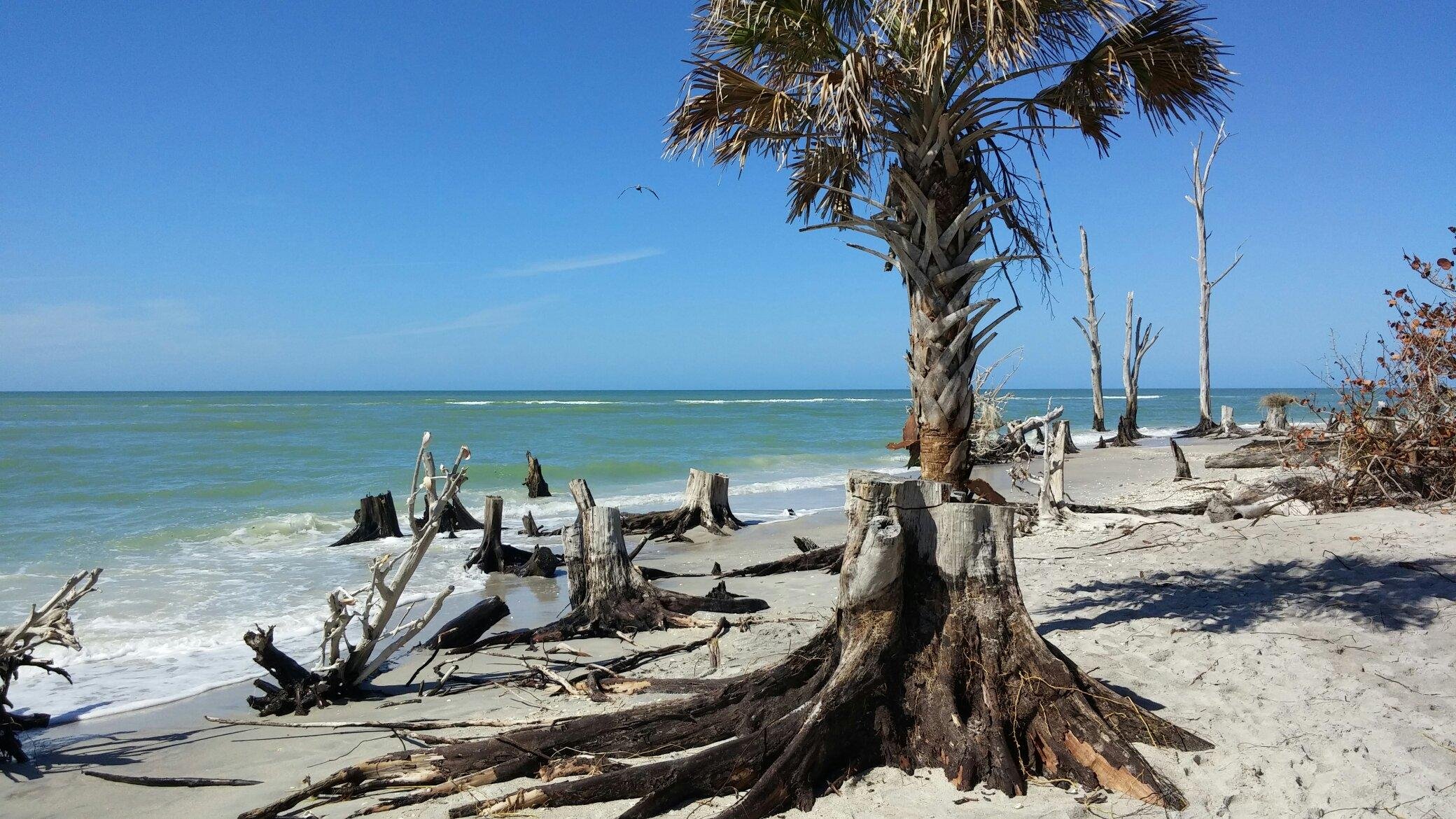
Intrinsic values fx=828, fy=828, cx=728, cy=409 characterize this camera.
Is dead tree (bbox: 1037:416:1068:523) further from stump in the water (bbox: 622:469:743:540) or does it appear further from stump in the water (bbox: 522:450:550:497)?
stump in the water (bbox: 522:450:550:497)

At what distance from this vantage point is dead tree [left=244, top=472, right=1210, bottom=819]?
3.28 m

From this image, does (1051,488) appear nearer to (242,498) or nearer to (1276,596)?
(1276,596)

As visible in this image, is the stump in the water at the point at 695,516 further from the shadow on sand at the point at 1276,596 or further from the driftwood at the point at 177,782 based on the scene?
the driftwood at the point at 177,782

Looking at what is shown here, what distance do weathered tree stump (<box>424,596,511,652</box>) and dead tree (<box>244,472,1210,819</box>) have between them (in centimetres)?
259

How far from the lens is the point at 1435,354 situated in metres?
7.62

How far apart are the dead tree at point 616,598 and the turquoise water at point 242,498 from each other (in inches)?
95.6

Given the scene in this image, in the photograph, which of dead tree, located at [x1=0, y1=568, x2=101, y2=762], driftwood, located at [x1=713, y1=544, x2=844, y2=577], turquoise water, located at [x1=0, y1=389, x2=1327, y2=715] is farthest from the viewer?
driftwood, located at [x1=713, y1=544, x2=844, y2=577]

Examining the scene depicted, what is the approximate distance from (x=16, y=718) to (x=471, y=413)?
53.8 metres

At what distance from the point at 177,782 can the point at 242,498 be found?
1451 centimetres

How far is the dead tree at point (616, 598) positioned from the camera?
659 cm

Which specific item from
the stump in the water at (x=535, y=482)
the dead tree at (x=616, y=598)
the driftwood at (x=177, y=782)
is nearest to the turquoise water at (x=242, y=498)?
the stump in the water at (x=535, y=482)

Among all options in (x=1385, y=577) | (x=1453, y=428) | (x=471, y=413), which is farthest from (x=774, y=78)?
(x=471, y=413)

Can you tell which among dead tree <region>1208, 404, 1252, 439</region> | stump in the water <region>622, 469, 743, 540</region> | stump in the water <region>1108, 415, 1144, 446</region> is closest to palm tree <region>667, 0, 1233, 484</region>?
stump in the water <region>622, 469, 743, 540</region>

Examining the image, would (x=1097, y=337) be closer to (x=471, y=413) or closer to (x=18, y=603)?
(x=18, y=603)
